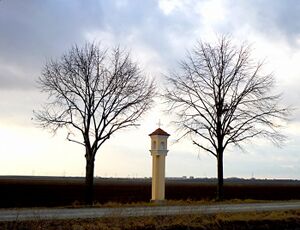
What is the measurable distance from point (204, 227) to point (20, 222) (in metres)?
6.14

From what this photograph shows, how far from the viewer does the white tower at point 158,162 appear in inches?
1081

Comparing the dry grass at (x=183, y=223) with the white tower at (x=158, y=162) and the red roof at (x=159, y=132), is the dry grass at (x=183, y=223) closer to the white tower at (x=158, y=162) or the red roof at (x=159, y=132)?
the white tower at (x=158, y=162)

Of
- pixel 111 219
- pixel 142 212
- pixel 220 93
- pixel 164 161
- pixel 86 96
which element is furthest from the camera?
pixel 220 93

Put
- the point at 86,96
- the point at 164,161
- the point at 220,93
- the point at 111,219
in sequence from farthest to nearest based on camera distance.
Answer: the point at 220,93 → the point at 86,96 → the point at 164,161 → the point at 111,219

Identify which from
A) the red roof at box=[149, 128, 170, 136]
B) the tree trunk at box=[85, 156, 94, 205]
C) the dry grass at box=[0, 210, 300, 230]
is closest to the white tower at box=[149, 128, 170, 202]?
the red roof at box=[149, 128, 170, 136]

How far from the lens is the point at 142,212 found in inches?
774

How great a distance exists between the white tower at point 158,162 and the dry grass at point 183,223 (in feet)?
23.5

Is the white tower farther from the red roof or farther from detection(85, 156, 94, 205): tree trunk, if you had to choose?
detection(85, 156, 94, 205): tree trunk

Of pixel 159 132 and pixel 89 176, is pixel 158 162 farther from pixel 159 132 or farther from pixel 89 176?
pixel 89 176

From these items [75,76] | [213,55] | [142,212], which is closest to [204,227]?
[142,212]

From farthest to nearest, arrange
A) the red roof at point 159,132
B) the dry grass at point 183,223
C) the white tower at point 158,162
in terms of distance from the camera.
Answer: the red roof at point 159,132 < the white tower at point 158,162 < the dry grass at point 183,223

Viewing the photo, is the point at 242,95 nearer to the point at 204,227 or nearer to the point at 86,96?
the point at 86,96

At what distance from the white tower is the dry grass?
715 centimetres

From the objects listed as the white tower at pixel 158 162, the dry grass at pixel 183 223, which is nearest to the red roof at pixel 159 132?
the white tower at pixel 158 162
